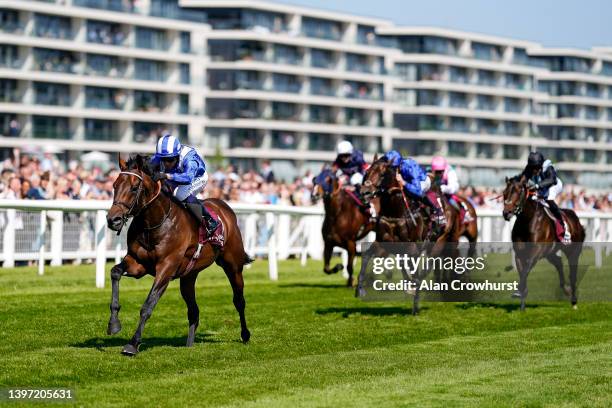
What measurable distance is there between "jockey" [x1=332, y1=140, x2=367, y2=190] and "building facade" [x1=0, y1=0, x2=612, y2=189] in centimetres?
4484

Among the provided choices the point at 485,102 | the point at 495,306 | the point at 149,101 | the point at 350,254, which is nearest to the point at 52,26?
the point at 149,101

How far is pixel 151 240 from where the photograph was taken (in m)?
9.70

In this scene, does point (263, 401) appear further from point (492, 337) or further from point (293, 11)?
point (293, 11)

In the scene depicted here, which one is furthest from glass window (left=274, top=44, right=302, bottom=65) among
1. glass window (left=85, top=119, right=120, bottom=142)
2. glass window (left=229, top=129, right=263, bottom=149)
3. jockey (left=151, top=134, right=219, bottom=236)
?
jockey (left=151, top=134, right=219, bottom=236)

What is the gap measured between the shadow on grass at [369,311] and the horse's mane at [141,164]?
4.19 metres

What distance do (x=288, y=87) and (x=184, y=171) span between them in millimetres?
72072

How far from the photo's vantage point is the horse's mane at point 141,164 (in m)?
9.46

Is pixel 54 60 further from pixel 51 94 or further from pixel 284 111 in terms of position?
pixel 284 111

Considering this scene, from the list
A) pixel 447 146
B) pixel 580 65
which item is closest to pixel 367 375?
pixel 447 146

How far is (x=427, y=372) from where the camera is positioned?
8891 mm

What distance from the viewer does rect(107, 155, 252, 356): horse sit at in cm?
930

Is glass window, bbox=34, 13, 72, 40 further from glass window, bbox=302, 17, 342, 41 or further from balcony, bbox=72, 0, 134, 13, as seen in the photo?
glass window, bbox=302, 17, 342, 41

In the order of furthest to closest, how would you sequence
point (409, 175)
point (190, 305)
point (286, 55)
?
point (286, 55), point (409, 175), point (190, 305)

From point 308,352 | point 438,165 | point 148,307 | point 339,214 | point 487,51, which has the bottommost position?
point 308,352
